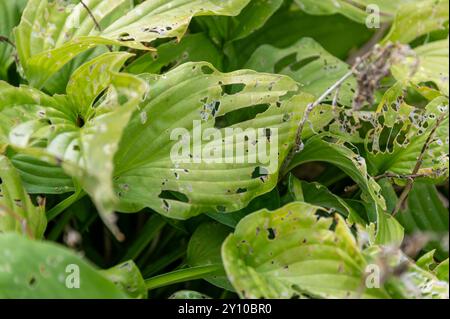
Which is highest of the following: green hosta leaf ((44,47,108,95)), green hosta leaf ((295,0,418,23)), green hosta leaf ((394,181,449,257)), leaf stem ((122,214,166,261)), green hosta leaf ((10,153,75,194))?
green hosta leaf ((295,0,418,23))

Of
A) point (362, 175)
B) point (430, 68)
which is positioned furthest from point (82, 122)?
point (430, 68)

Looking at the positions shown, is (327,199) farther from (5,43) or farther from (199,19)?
(5,43)

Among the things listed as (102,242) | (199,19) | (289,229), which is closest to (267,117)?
(289,229)

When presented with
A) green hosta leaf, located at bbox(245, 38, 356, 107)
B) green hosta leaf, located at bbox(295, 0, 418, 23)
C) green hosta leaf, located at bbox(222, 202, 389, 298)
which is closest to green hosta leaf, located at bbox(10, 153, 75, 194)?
green hosta leaf, located at bbox(222, 202, 389, 298)

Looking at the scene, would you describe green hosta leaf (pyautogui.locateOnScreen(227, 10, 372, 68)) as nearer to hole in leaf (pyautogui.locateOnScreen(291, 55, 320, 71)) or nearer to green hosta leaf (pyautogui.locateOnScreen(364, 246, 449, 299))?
hole in leaf (pyautogui.locateOnScreen(291, 55, 320, 71))

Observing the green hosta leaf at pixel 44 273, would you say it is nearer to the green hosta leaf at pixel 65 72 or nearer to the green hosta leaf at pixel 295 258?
the green hosta leaf at pixel 295 258

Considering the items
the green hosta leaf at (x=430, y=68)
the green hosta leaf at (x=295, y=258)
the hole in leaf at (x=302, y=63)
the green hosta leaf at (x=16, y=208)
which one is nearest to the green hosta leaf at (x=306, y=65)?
the hole in leaf at (x=302, y=63)

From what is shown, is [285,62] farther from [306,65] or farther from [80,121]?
[80,121]
